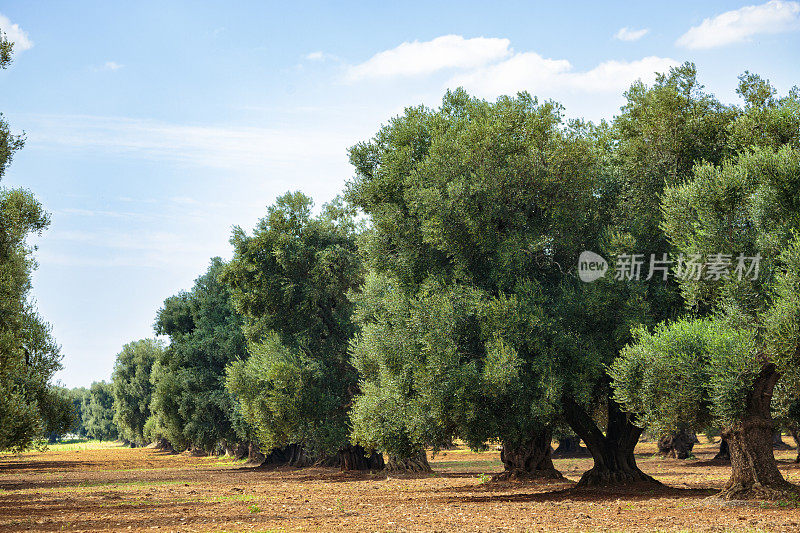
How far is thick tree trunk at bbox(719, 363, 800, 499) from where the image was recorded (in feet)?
74.9

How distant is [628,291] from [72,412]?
1388 inches

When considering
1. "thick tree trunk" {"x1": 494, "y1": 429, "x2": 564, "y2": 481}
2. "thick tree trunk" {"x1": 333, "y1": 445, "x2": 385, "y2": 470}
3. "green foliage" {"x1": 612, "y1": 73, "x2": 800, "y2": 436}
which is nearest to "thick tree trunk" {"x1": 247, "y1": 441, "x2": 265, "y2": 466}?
"thick tree trunk" {"x1": 333, "y1": 445, "x2": 385, "y2": 470}

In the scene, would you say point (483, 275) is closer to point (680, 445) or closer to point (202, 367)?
point (680, 445)

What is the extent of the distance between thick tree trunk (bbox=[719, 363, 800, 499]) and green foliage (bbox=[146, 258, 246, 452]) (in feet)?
164

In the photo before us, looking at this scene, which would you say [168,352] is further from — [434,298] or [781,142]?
[781,142]

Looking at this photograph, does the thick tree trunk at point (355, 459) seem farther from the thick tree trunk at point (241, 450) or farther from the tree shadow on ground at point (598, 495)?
the thick tree trunk at point (241, 450)

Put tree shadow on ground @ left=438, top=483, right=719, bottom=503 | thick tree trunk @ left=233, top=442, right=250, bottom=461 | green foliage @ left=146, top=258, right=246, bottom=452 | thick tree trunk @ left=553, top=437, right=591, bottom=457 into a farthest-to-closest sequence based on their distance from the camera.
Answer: thick tree trunk @ left=233, top=442, right=250, bottom=461
thick tree trunk @ left=553, top=437, right=591, bottom=457
green foliage @ left=146, top=258, right=246, bottom=452
tree shadow on ground @ left=438, top=483, right=719, bottom=503

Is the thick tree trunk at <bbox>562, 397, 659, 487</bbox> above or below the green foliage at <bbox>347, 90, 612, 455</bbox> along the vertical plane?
below

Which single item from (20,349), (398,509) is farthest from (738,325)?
(20,349)

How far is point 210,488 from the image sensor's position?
136 feet

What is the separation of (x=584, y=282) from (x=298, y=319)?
29.4 meters

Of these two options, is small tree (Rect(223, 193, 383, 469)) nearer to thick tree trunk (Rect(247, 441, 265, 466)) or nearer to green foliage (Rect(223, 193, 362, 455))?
green foliage (Rect(223, 193, 362, 455))

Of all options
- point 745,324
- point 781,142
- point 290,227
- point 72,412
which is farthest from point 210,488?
point 781,142

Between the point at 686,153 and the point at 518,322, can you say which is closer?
the point at 518,322
